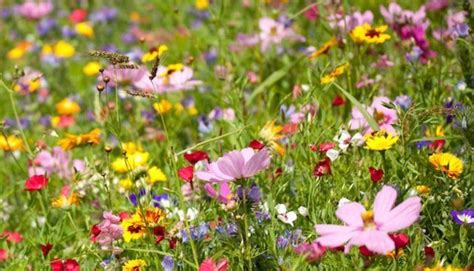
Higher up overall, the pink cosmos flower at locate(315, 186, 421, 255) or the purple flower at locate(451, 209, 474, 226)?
the pink cosmos flower at locate(315, 186, 421, 255)

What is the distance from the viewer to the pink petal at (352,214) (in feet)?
5.19

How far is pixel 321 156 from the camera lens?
2.22m

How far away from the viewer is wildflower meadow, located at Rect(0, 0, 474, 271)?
1842 mm

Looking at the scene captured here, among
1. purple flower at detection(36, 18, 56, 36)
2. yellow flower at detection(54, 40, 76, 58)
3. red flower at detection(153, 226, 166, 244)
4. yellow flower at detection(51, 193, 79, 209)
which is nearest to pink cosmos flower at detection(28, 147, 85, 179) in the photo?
yellow flower at detection(51, 193, 79, 209)

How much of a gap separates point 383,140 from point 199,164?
708 mm

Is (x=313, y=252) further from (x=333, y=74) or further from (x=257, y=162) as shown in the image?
(x=333, y=74)

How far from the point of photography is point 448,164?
79.2 inches

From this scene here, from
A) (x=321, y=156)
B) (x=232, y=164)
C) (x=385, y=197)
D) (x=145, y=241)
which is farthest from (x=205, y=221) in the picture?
(x=385, y=197)

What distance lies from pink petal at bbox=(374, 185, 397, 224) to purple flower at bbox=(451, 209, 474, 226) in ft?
1.06

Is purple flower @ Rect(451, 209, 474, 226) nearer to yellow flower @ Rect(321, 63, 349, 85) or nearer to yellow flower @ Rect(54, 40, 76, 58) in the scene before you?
yellow flower @ Rect(321, 63, 349, 85)

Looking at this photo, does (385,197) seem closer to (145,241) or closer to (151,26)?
(145,241)

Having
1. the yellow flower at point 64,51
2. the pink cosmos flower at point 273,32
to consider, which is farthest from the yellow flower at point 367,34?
the yellow flower at point 64,51

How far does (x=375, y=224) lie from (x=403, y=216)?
6 centimetres

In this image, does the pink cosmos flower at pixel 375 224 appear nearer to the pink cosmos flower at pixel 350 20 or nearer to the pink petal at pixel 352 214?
the pink petal at pixel 352 214
